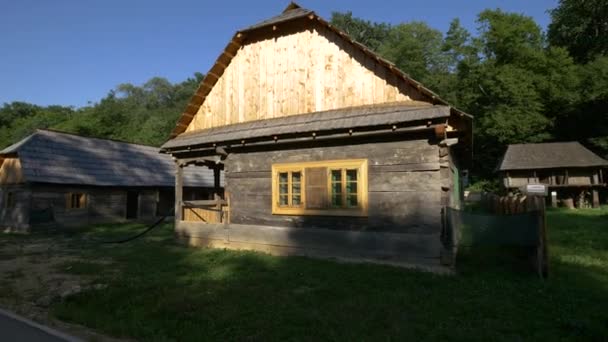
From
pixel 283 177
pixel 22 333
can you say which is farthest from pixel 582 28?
pixel 22 333

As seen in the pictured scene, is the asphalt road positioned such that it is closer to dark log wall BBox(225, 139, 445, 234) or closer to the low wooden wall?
the low wooden wall

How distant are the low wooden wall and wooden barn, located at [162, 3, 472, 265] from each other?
0.09 ft

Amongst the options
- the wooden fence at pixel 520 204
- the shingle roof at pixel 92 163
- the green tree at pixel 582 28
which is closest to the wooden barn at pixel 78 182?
the shingle roof at pixel 92 163

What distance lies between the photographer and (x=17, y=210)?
19312 millimetres

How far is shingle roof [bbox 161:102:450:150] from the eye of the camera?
27.4 feet

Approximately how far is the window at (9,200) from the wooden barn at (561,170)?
107 ft

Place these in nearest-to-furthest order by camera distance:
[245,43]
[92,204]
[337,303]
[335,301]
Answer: [337,303]
[335,301]
[245,43]
[92,204]

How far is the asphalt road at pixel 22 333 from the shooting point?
4781 millimetres

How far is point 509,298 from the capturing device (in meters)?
6.06

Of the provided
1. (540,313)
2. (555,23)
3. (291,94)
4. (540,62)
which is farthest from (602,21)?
(540,313)

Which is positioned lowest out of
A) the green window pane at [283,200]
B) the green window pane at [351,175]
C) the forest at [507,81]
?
the green window pane at [283,200]

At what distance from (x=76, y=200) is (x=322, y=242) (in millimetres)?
17313

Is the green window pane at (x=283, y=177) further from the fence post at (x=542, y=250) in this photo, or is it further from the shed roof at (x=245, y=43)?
the fence post at (x=542, y=250)

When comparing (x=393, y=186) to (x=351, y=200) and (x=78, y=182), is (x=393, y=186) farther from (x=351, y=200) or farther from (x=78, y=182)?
(x=78, y=182)
